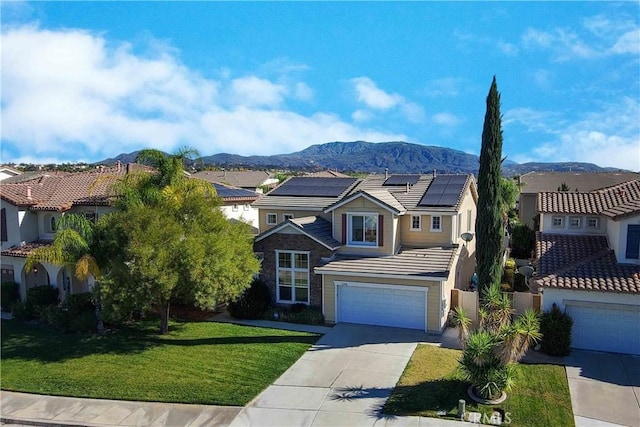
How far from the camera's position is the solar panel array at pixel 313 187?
2712 centimetres

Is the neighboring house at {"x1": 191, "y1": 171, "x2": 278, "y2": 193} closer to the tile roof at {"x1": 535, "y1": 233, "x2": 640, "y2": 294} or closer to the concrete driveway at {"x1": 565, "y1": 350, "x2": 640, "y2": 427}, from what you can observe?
the tile roof at {"x1": 535, "y1": 233, "x2": 640, "y2": 294}

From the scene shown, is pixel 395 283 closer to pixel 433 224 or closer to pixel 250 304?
pixel 433 224

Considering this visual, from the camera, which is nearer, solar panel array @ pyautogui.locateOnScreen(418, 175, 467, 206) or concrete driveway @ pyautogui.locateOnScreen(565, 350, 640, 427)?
concrete driveway @ pyautogui.locateOnScreen(565, 350, 640, 427)

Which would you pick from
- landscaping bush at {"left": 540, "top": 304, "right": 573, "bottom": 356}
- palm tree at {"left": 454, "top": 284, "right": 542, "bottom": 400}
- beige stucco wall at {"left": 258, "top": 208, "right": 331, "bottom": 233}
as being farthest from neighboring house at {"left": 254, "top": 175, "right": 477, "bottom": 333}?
palm tree at {"left": 454, "top": 284, "right": 542, "bottom": 400}

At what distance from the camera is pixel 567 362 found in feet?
53.3

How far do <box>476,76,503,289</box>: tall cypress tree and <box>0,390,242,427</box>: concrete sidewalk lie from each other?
474 inches

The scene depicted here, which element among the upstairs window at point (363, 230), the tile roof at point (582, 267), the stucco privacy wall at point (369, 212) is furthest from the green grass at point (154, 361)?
the tile roof at point (582, 267)

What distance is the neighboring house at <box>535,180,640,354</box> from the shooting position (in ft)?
55.4

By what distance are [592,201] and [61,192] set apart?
26766 mm

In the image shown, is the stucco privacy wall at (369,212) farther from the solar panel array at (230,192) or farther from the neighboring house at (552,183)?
the neighboring house at (552,183)

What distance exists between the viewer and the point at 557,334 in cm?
1670

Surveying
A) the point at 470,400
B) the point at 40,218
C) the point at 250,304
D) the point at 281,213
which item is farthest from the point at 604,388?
the point at 40,218

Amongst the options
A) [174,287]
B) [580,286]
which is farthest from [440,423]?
[174,287]

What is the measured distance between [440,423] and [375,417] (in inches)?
66.4
